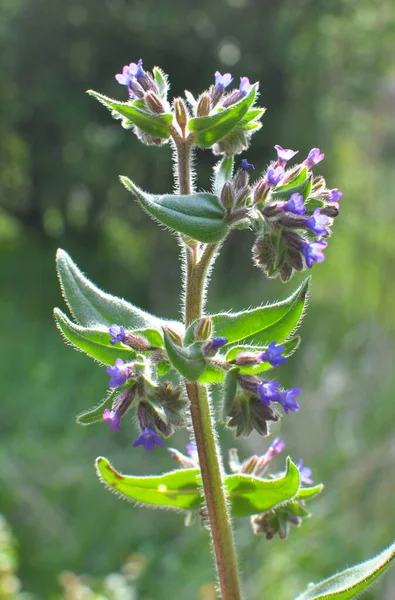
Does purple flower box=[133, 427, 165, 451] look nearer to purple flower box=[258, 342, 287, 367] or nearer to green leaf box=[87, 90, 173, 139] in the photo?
purple flower box=[258, 342, 287, 367]

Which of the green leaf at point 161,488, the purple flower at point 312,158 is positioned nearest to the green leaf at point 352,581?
the green leaf at point 161,488

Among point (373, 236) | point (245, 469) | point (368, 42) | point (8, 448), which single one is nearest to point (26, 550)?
point (8, 448)

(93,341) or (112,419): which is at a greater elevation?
(93,341)

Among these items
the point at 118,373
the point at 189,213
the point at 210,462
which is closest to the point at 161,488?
the point at 210,462

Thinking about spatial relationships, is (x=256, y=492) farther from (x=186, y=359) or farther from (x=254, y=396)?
(x=186, y=359)

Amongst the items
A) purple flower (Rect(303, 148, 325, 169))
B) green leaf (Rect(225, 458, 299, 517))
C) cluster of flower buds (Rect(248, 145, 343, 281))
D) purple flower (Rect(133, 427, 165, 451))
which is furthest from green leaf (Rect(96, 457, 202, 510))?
purple flower (Rect(303, 148, 325, 169))
